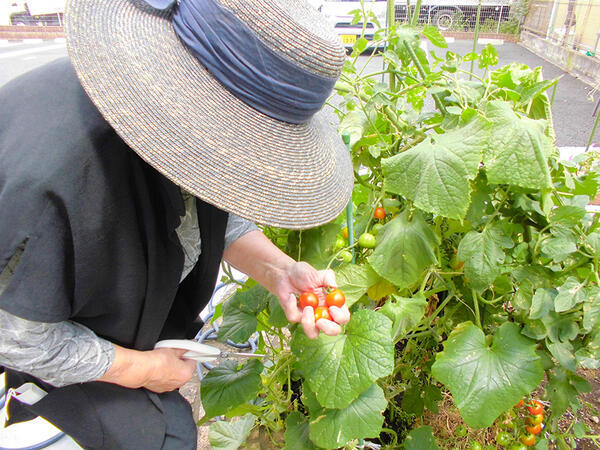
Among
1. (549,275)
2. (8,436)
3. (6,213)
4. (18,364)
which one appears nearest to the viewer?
(6,213)

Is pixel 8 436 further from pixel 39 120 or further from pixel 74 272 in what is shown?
pixel 39 120

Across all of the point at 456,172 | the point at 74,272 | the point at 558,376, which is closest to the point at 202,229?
the point at 74,272

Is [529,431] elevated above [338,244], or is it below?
below

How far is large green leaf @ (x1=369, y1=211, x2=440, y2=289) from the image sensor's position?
0.87 m

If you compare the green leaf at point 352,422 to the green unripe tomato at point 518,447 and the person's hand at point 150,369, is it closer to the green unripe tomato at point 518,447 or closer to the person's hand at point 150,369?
the person's hand at point 150,369

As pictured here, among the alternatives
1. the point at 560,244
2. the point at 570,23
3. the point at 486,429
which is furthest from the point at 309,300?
the point at 570,23

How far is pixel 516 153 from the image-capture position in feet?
2.50

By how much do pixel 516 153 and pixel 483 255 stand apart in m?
0.20

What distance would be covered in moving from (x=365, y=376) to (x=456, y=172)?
0.40 meters

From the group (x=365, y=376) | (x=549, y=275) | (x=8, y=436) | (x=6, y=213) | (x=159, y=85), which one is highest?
(x=159, y=85)

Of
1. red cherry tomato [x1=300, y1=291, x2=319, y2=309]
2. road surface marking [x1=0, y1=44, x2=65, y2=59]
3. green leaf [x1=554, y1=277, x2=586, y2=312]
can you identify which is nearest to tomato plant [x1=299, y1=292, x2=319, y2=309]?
red cherry tomato [x1=300, y1=291, x2=319, y2=309]

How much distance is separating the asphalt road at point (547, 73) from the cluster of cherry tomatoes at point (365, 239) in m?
1.78

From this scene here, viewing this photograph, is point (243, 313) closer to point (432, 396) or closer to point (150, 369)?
point (150, 369)

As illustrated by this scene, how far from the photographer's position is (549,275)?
884mm
